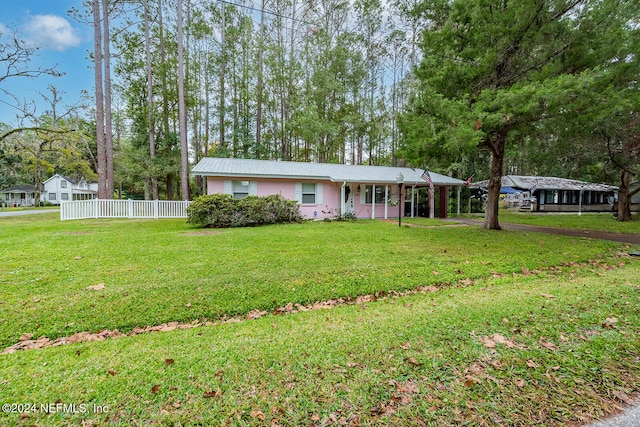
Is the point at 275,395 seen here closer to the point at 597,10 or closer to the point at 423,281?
the point at 423,281

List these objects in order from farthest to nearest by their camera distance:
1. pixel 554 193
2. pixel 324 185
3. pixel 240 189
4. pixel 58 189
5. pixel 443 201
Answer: pixel 58 189
pixel 554 193
pixel 443 201
pixel 324 185
pixel 240 189

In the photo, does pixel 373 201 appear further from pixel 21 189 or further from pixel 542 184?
pixel 21 189

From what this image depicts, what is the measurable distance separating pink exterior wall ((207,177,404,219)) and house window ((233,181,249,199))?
21 cm

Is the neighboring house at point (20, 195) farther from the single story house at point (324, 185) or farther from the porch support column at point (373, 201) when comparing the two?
the porch support column at point (373, 201)

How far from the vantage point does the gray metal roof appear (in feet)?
42.3

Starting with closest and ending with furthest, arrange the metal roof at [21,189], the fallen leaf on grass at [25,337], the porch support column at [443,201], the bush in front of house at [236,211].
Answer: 1. the fallen leaf on grass at [25,337]
2. the bush in front of house at [236,211]
3. the porch support column at [443,201]
4. the metal roof at [21,189]

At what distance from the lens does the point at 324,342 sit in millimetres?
2664

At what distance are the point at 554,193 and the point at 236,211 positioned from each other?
2859 centimetres

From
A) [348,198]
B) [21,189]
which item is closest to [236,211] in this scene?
[348,198]

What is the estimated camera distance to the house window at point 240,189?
1332cm

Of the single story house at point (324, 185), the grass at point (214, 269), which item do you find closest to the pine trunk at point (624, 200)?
the single story house at point (324, 185)

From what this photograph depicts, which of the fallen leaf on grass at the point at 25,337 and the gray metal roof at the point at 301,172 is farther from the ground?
the gray metal roof at the point at 301,172

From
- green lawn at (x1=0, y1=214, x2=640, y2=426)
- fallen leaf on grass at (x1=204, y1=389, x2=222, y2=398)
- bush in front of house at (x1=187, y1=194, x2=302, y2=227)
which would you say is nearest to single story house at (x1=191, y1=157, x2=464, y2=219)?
bush in front of house at (x1=187, y1=194, x2=302, y2=227)

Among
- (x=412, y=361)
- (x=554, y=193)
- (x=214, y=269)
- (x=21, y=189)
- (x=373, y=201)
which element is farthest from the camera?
(x=21, y=189)
